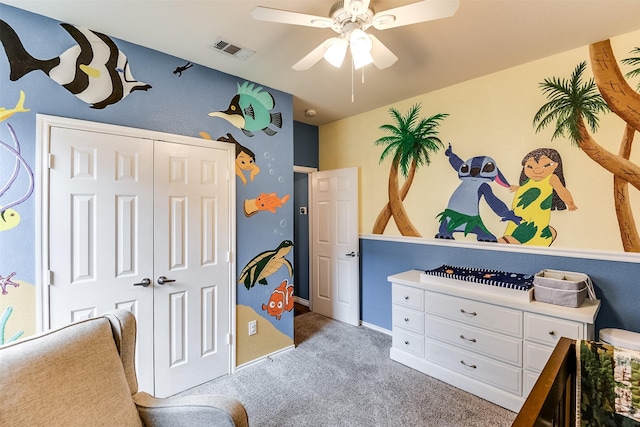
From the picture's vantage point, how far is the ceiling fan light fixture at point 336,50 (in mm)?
1605

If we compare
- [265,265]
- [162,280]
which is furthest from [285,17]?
[265,265]

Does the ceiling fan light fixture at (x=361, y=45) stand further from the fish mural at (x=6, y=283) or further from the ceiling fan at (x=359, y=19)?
the fish mural at (x=6, y=283)

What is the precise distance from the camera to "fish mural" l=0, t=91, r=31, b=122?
1.70 metres

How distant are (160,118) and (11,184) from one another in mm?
980

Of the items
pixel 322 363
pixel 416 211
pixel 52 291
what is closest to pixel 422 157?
pixel 416 211

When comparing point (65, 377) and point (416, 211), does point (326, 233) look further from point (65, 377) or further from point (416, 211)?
point (65, 377)

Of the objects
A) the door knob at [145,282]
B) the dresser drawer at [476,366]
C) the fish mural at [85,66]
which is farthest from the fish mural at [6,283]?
the dresser drawer at [476,366]

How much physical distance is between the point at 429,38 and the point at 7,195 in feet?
9.44

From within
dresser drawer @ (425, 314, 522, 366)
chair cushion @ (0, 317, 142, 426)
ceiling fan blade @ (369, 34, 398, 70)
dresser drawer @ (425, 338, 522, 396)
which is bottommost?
dresser drawer @ (425, 338, 522, 396)

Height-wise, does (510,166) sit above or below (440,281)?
above

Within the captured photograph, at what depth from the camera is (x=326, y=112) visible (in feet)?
11.9

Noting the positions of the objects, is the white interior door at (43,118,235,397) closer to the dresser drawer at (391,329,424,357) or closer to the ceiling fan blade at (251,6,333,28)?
the ceiling fan blade at (251,6,333,28)

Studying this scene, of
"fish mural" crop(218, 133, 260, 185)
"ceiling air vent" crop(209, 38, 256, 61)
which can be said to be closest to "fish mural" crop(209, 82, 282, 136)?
"fish mural" crop(218, 133, 260, 185)

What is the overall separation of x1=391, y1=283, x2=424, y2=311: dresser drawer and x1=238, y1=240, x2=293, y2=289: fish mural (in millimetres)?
1088
